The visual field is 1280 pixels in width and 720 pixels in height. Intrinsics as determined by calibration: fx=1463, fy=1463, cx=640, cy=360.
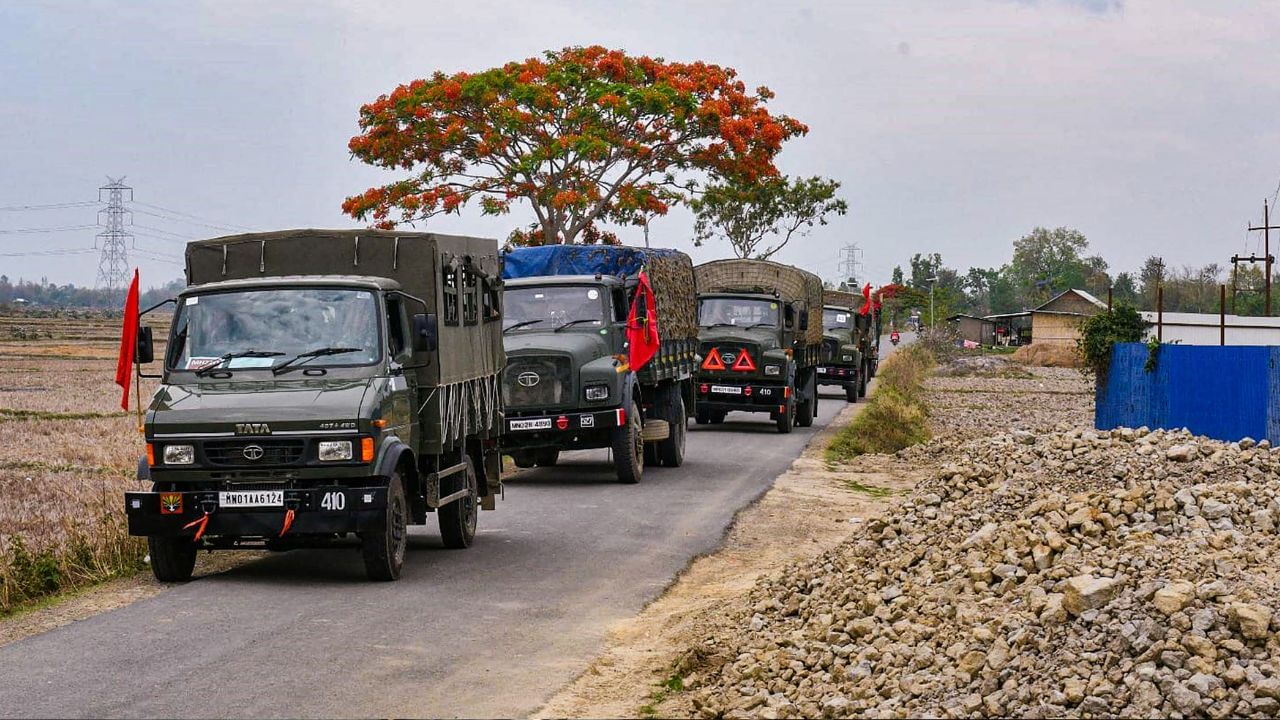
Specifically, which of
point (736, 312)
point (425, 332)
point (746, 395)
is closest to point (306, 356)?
point (425, 332)

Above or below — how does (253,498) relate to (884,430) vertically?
above

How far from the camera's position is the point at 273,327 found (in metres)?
11.4

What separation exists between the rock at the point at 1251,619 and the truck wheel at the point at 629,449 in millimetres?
12114

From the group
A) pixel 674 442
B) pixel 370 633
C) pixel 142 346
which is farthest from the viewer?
pixel 674 442

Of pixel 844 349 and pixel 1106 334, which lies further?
pixel 844 349

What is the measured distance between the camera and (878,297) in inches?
2307

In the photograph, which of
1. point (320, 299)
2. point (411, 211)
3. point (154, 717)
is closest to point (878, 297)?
point (411, 211)

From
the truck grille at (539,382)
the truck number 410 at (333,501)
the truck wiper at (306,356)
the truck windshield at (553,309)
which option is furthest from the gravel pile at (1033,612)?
the truck windshield at (553,309)

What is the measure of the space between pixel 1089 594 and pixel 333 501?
550 centimetres

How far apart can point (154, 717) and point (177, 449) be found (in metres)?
3.72

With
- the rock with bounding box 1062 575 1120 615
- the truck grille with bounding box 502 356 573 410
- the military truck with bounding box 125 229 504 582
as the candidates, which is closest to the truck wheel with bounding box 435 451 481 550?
the military truck with bounding box 125 229 504 582

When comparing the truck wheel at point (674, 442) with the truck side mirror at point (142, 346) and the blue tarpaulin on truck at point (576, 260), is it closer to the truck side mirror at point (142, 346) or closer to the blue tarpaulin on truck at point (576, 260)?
the blue tarpaulin on truck at point (576, 260)

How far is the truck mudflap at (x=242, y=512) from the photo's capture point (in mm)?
10578

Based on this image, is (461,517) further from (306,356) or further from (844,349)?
(844,349)
